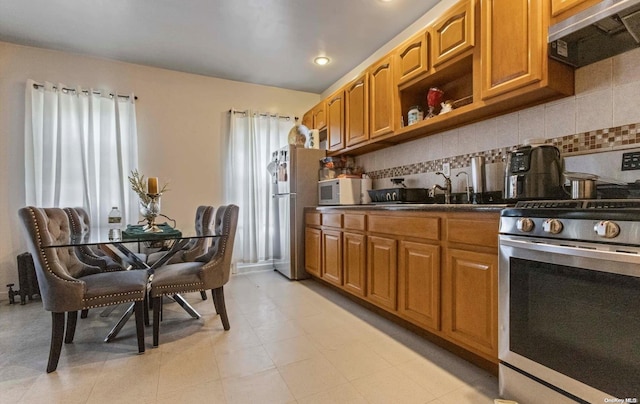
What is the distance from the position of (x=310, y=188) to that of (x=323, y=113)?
102 centimetres

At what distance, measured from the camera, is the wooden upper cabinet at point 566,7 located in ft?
4.78

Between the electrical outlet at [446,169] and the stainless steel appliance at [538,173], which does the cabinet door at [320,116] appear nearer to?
the electrical outlet at [446,169]

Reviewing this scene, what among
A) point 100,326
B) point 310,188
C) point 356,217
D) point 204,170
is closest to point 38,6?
point 204,170

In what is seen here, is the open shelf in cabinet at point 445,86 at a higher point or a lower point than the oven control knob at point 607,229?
higher

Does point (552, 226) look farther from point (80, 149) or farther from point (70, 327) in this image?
point (80, 149)

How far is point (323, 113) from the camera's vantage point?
3.87 m

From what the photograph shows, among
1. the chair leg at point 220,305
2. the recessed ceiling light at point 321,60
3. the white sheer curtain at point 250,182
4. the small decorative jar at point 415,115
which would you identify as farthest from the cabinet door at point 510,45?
the white sheer curtain at point 250,182

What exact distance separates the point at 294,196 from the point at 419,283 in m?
2.06

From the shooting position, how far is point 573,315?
Result: 1.17 meters

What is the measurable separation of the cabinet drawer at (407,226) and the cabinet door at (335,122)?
1.39 meters

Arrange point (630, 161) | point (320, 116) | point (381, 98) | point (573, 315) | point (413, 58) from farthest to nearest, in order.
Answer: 1. point (320, 116)
2. point (381, 98)
3. point (413, 58)
4. point (630, 161)
5. point (573, 315)

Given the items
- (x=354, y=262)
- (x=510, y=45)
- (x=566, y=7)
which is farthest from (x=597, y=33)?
(x=354, y=262)

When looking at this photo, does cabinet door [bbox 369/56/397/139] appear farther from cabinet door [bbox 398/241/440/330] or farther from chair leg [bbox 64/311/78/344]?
chair leg [bbox 64/311/78/344]

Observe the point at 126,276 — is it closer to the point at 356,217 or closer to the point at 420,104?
the point at 356,217
